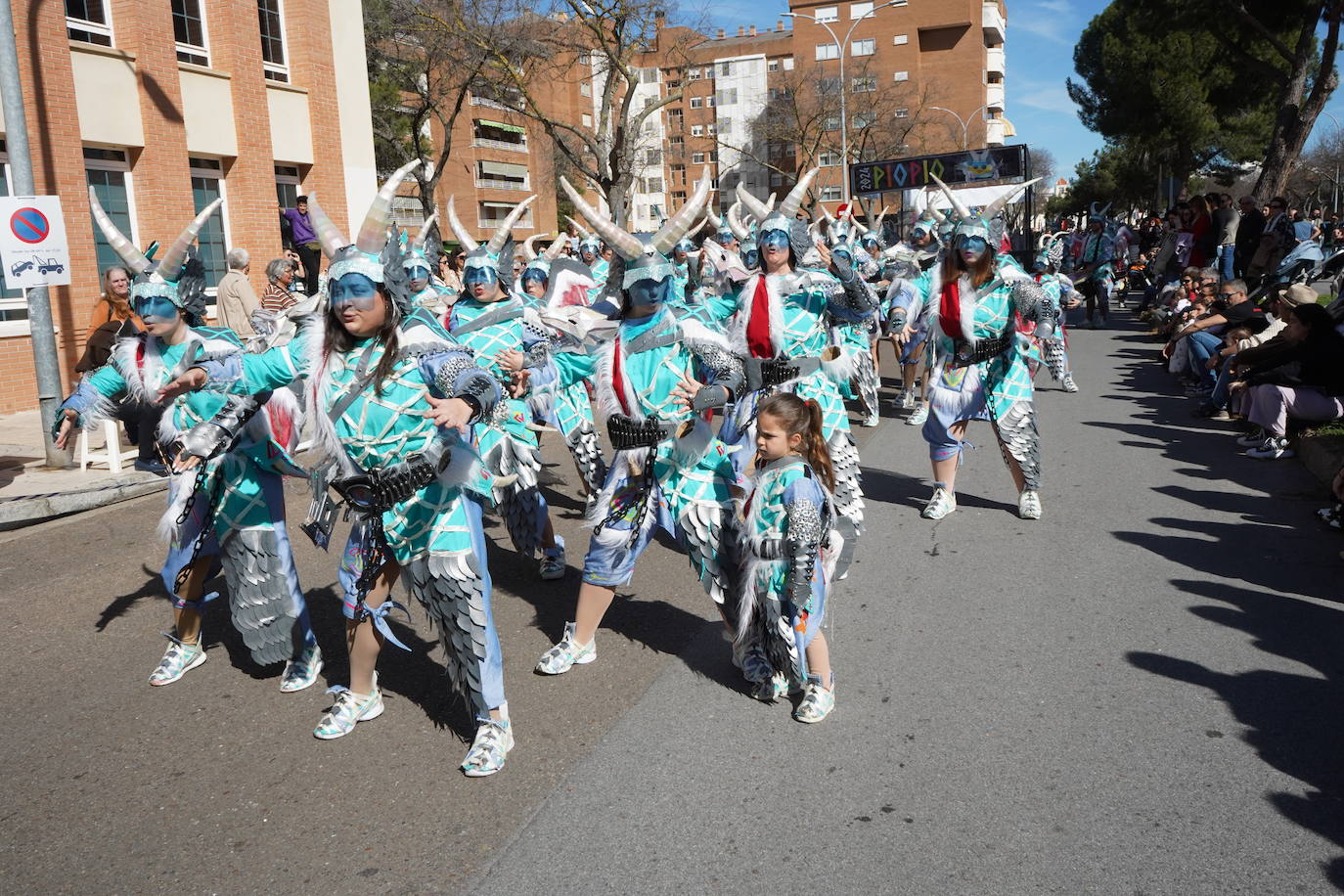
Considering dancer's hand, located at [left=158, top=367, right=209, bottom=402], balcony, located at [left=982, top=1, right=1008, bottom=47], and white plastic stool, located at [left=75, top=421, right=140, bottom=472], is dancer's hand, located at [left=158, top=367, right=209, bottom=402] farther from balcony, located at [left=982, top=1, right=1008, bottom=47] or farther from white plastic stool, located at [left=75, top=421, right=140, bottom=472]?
balcony, located at [left=982, top=1, right=1008, bottom=47]

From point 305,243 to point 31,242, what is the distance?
18.2 ft

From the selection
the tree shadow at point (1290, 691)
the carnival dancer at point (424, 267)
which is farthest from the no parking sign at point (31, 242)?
the tree shadow at point (1290, 691)

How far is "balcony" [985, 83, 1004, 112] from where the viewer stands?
3548 inches

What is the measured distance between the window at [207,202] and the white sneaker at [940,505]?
1206cm

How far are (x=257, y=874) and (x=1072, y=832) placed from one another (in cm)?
253

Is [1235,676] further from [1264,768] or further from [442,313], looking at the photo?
[442,313]

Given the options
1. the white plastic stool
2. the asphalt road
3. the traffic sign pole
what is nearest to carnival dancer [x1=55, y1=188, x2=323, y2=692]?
the asphalt road

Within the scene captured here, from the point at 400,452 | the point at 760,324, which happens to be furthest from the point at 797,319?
the point at 400,452

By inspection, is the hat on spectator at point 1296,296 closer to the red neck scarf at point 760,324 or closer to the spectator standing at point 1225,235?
the red neck scarf at point 760,324

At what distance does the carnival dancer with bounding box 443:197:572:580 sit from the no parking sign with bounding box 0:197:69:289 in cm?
491

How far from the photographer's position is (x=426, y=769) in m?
3.86

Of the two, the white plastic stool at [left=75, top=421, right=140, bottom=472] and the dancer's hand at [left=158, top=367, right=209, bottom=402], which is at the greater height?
the dancer's hand at [left=158, top=367, right=209, bottom=402]

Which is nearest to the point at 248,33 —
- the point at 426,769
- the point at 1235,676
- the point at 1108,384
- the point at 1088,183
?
the point at 1108,384

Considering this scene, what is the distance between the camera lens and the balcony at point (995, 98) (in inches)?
3548
